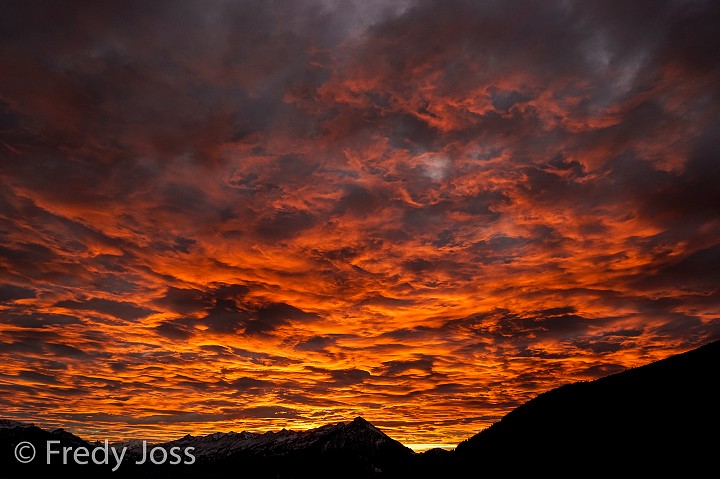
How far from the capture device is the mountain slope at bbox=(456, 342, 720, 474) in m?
42.4

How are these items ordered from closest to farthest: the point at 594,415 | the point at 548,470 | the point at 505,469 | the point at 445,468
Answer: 1. the point at 548,470
2. the point at 594,415
3. the point at 505,469
4. the point at 445,468

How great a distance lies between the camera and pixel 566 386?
78812mm

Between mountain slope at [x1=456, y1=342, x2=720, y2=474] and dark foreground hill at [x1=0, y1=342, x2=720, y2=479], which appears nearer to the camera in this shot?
dark foreground hill at [x1=0, y1=342, x2=720, y2=479]

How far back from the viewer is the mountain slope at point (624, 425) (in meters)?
42.4

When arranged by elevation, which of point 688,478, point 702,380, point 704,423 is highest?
point 702,380

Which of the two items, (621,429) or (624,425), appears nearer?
(621,429)

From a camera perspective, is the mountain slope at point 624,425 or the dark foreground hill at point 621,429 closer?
the dark foreground hill at point 621,429

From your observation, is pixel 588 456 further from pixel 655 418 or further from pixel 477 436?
pixel 477 436

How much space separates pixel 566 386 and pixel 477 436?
2185 centimetres

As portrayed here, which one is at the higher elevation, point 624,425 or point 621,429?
point 624,425

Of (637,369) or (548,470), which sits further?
(637,369)

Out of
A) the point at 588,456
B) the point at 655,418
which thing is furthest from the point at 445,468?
the point at 655,418

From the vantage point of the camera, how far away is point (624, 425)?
5222 centimetres

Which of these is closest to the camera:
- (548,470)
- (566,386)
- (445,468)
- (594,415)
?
(548,470)
